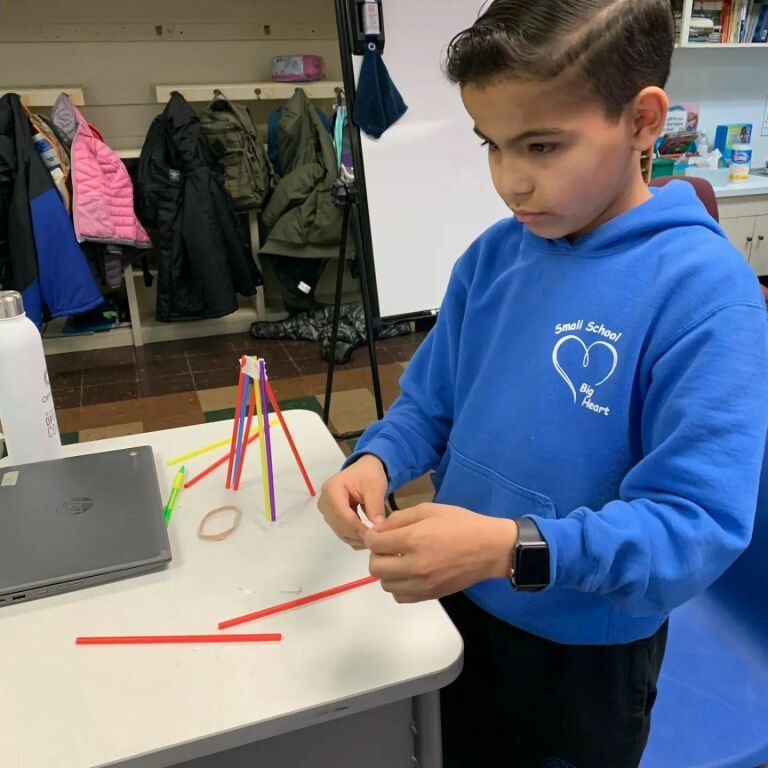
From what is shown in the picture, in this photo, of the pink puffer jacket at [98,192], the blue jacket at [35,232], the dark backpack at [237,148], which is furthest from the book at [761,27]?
the blue jacket at [35,232]

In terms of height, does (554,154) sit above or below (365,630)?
above

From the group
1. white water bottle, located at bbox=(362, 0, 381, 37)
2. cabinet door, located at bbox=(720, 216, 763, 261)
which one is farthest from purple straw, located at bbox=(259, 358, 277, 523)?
cabinet door, located at bbox=(720, 216, 763, 261)

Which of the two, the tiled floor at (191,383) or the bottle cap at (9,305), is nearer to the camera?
the bottle cap at (9,305)

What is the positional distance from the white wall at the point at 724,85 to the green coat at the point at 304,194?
2.05 meters

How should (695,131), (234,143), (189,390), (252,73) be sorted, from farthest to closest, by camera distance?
(695,131), (252,73), (234,143), (189,390)

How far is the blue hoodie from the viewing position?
1.93ft

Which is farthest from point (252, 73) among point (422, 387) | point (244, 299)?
point (422, 387)

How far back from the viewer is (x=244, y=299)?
167 inches

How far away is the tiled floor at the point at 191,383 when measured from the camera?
2.91m

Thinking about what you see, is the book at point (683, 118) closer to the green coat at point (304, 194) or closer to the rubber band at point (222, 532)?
the green coat at point (304, 194)

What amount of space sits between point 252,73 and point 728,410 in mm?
3952

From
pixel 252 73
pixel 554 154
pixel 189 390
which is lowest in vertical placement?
pixel 189 390

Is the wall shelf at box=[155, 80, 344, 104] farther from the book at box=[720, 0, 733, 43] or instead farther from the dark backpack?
the book at box=[720, 0, 733, 43]

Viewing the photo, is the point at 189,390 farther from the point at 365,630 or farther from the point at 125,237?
the point at 365,630
